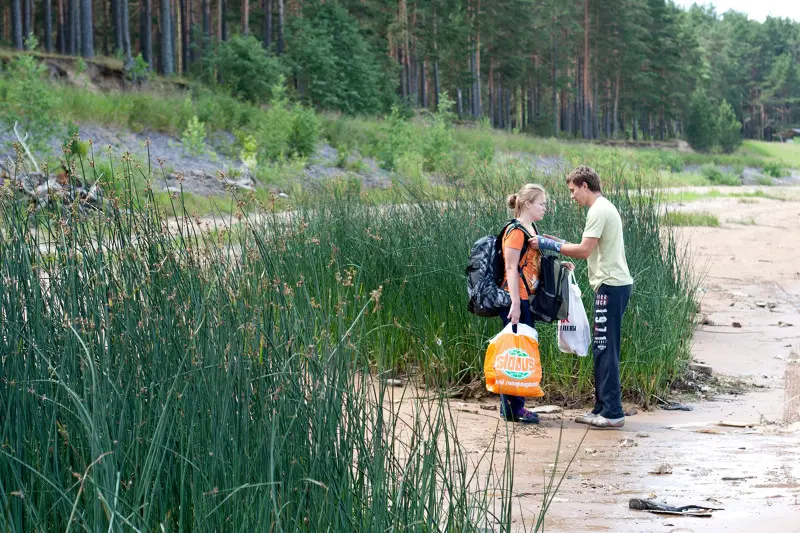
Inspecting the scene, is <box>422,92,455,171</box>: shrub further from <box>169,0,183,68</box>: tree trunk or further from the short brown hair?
<box>169,0,183,68</box>: tree trunk

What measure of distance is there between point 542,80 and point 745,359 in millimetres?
53326

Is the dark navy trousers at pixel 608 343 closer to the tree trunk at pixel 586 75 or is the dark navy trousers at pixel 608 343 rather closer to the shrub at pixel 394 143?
the shrub at pixel 394 143

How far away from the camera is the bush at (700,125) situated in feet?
203

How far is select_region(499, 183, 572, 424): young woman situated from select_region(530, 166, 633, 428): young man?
0.60 ft

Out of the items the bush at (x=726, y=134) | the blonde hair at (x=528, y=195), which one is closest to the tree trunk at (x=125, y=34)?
the blonde hair at (x=528, y=195)

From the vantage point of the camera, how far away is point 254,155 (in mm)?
18000

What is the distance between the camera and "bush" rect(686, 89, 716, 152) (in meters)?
61.9

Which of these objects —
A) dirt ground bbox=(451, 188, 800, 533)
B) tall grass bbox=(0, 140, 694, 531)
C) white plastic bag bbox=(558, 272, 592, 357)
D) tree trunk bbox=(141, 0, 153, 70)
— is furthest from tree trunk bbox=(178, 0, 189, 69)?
tall grass bbox=(0, 140, 694, 531)

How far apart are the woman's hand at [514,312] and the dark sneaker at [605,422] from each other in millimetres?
813

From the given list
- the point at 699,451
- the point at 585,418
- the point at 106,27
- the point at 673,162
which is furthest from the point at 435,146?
the point at 106,27

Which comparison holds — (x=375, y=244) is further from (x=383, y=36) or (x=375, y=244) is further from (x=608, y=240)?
(x=383, y=36)

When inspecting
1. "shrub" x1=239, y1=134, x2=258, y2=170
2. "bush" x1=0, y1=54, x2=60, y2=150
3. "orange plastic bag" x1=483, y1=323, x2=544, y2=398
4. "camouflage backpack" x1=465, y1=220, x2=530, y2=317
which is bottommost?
"orange plastic bag" x1=483, y1=323, x2=544, y2=398

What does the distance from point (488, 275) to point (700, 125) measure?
60777 mm

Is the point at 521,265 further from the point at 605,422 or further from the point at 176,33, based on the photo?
the point at 176,33
